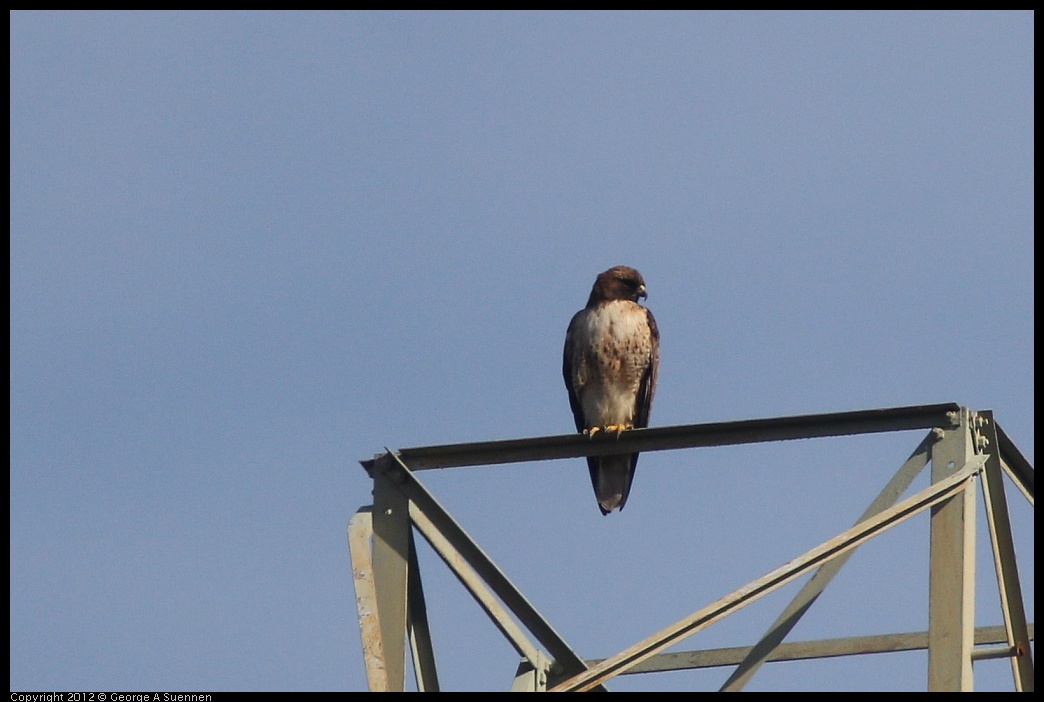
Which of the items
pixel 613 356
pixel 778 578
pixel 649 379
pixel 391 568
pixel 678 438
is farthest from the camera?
pixel 649 379

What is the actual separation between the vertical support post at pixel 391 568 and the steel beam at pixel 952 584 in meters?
2.03

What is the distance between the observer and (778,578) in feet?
18.1

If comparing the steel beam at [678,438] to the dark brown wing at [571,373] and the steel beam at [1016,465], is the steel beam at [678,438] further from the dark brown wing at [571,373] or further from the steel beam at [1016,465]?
the dark brown wing at [571,373]

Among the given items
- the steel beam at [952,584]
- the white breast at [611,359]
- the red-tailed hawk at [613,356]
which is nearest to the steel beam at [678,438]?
the steel beam at [952,584]

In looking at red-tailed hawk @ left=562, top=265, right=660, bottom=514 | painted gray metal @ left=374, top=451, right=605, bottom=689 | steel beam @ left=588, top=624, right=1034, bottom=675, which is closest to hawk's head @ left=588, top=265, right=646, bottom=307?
red-tailed hawk @ left=562, top=265, right=660, bottom=514

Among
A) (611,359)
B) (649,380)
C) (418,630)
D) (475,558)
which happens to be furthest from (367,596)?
(649,380)

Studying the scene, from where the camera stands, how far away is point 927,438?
590cm

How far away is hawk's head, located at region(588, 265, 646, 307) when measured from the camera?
1052 centimetres

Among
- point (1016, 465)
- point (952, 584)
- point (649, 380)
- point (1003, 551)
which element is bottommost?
point (952, 584)

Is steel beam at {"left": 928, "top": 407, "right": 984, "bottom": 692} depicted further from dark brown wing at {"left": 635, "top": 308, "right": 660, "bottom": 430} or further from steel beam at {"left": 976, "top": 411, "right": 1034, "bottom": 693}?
dark brown wing at {"left": 635, "top": 308, "right": 660, "bottom": 430}

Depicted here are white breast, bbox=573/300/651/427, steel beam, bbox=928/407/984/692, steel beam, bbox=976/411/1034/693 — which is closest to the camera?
steel beam, bbox=928/407/984/692

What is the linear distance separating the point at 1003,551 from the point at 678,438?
4.75 ft

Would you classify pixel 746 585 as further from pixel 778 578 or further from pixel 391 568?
pixel 391 568

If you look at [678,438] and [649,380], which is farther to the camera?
[649,380]
